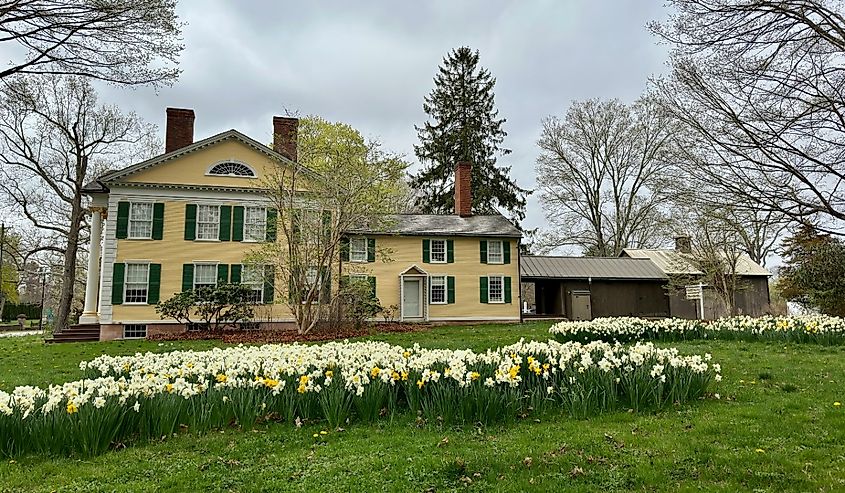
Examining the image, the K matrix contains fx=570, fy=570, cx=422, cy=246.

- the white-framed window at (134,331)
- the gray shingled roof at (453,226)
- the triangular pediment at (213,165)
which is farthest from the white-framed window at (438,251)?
the white-framed window at (134,331)

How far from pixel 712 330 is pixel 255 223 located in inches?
588

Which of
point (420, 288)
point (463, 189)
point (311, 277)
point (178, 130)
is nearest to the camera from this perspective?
point (311, 277)

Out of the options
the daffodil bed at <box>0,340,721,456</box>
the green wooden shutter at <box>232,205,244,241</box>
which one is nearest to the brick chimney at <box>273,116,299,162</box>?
the green wooden shutter at <box>232,205,244,241</box>

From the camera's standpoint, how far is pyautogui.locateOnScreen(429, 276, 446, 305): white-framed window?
22734mm

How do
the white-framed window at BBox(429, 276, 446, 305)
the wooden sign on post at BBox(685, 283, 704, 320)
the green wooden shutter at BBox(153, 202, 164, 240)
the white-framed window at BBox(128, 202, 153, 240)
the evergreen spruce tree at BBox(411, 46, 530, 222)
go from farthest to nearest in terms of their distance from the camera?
the evergreen spruce tree at BBox(411, 46, 530, 222), the wooden sign on post at BBox(685, 283, 704, 320), the white-framed window at BBox(429, 276, 446, 305), the green wooden shutter at BBox(153, 202, 164, 240), the white-framed window at BBox(128, 202, 153, 240)

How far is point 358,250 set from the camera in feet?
72.9

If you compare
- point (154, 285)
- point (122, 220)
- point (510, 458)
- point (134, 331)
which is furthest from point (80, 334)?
point (510, 458)

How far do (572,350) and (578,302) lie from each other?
764 inches

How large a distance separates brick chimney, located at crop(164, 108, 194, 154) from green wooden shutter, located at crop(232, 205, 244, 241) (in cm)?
334

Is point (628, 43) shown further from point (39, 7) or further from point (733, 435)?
point (39, 7)

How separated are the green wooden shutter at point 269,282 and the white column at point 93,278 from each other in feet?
19.1

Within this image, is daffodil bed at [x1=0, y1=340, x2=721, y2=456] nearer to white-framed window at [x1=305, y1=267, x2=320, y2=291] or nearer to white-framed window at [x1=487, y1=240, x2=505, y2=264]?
white-framed window at [x1=305, y1=267, x2=320, y2=291]

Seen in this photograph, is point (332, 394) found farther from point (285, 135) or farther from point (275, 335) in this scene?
point (285, 135)

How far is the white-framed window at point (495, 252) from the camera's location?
77.2 feet
